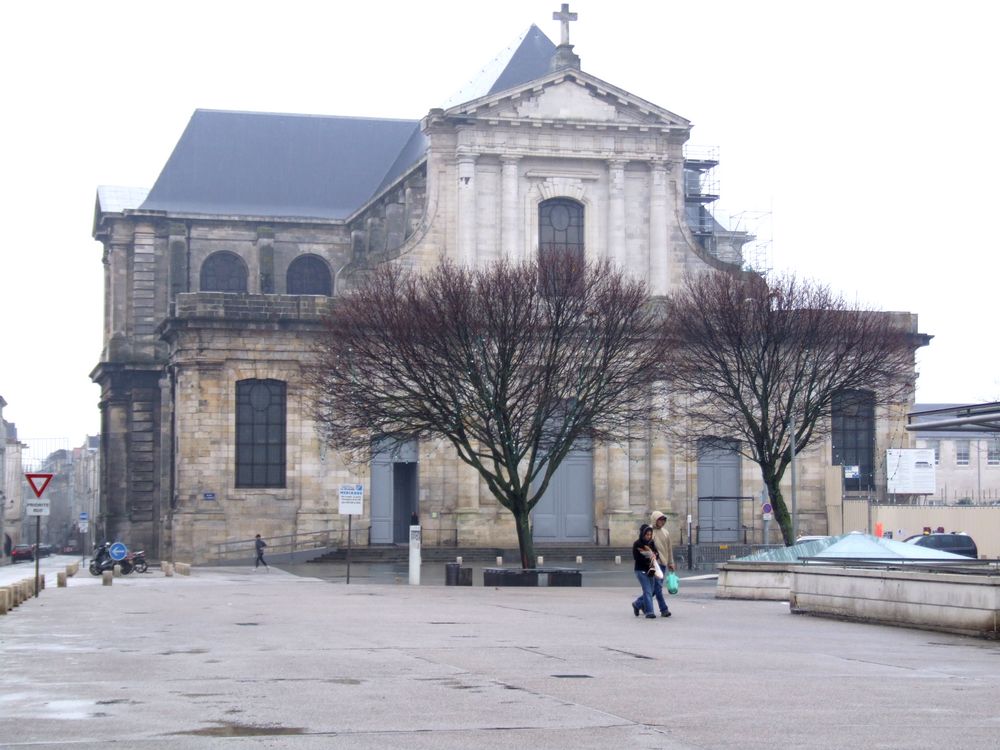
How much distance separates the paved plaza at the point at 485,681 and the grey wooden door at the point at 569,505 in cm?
3290

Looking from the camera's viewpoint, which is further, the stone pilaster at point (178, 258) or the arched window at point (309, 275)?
the arched window at point (309, 275)

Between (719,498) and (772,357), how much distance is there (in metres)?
13.5

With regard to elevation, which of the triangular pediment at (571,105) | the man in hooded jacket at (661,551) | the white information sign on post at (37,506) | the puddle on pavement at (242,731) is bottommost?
the puddle on pavement at (242,731)

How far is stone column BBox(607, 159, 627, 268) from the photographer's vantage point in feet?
186

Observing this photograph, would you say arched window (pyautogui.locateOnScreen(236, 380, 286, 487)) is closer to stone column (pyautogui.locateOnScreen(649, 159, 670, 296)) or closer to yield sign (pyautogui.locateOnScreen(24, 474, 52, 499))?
Answer: stone column (pyautogui.locateOnScreen(649, 159, 670, 296))

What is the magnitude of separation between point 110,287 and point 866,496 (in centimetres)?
3302

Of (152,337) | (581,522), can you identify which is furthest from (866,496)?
(152,337)

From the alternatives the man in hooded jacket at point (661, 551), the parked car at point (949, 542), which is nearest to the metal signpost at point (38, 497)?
the man in hooded jacket at point (661, 551)

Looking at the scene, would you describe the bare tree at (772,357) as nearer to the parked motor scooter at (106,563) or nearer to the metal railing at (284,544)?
the metal railing at (284,544)

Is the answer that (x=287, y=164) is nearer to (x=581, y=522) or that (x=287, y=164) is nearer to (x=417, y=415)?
(x=581, y=522)

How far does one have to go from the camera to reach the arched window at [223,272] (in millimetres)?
68562

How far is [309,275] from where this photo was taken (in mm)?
69625

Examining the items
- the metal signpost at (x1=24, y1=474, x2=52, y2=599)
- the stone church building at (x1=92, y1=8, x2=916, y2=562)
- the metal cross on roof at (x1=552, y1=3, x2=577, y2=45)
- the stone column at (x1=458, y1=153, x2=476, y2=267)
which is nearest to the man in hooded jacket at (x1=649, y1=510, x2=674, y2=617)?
the metal signpost at (x1=24, y1=474, x2=52, y2=599)

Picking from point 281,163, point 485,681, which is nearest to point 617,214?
point 281,163
